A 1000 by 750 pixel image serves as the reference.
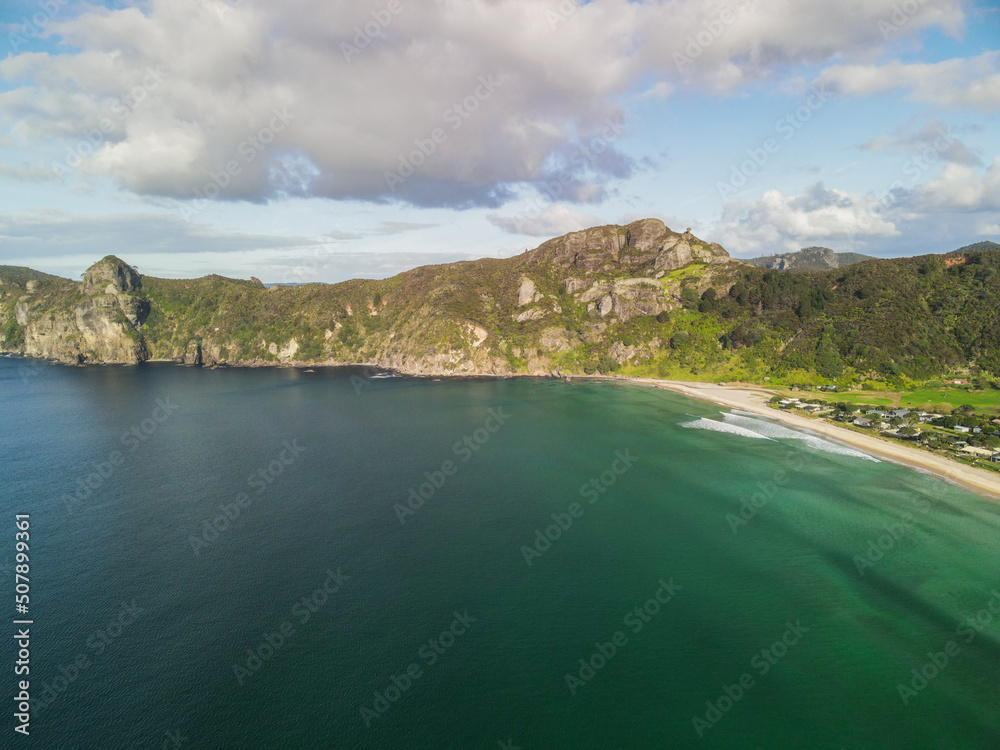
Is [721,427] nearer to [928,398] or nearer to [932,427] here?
[932,427]

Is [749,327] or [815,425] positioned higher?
[749,327]

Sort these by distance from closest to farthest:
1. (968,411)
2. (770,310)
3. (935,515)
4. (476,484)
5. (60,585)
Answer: (60,585) < (935,515) < (476,484) < (968,411) < (770,310)

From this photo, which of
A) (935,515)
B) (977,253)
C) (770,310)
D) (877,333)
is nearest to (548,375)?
(770,310)

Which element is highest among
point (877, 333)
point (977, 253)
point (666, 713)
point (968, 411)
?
point (977, 253)

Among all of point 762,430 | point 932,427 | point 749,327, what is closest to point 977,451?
point 932,427

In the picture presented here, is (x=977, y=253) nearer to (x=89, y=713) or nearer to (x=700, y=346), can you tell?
(x=700, y=346)

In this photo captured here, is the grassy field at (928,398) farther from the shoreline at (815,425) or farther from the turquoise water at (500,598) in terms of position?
the turquoise water at (500,598)

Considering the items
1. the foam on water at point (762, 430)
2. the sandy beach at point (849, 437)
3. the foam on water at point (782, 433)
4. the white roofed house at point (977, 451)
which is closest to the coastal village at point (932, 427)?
the white roofed house at point (977, 451)
